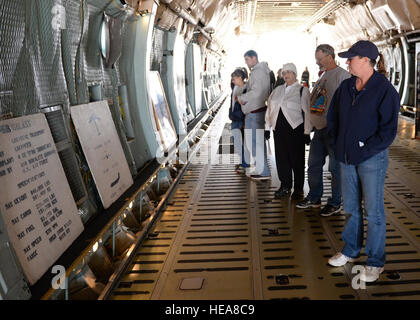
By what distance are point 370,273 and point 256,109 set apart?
11.5ft

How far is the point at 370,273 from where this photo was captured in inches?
131

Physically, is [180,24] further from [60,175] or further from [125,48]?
[60,175]

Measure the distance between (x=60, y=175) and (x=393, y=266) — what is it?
2749mm

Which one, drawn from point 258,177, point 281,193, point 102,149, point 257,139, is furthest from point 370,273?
point 257,139

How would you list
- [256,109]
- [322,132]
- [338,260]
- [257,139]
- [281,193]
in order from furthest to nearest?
1. [257,139]
2. [256,109]
3. [281,193]
4. [322,132]
5. [338,260]

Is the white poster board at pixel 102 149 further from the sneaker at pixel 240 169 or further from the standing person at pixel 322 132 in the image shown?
the sneaker at pixel 240 169

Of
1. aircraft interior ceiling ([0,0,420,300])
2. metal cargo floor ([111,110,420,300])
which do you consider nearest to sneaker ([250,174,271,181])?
metal cargo floor ([111,110,420,300])

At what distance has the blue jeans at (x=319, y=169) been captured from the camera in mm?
4863

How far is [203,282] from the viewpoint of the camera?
339 cm

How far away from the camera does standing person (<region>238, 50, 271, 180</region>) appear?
6223 mm

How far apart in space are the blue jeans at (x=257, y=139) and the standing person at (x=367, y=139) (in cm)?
297

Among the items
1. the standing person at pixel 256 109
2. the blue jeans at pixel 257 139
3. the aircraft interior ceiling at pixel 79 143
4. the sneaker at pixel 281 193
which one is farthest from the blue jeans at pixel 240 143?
the sneaker at pixel 281 193

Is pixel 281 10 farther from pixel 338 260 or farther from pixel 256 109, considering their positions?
pixel 338 260

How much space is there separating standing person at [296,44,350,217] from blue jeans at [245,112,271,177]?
1475 mm
